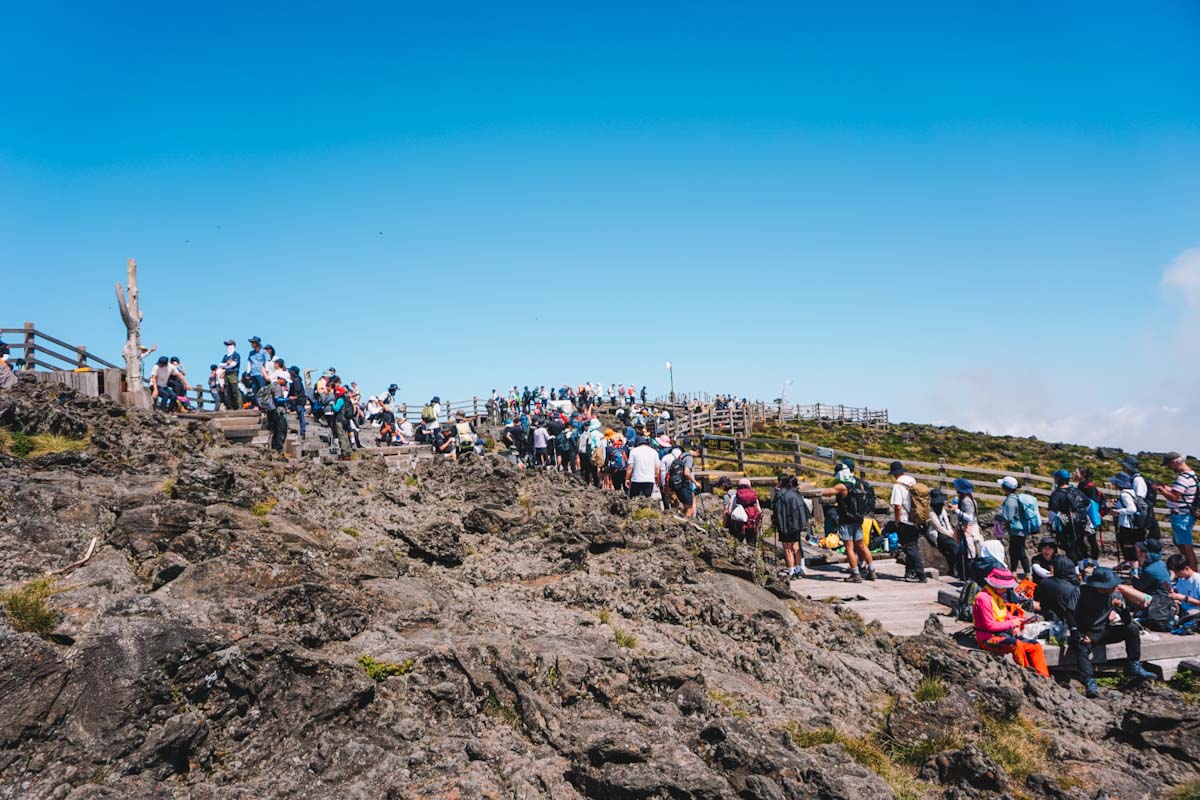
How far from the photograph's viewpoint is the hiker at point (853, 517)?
13406 millimetres

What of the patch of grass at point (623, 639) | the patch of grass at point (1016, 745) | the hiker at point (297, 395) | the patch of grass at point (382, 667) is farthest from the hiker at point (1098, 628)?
the hiker at point (297, 395)

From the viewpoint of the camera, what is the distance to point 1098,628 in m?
9.40

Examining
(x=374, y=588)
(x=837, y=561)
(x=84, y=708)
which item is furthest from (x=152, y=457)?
(x=837, y=561)

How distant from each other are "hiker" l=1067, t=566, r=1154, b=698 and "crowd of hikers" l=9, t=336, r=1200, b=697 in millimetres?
17

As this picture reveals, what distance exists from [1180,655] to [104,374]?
2164 centimetres

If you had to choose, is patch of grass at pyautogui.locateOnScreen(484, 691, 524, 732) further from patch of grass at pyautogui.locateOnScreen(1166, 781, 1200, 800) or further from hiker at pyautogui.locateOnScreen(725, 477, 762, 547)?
hiker at pyautogui.locateOnScreen(725, 477, 762, 547)

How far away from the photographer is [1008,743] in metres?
7.11

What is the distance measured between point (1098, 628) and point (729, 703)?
5.39 metres

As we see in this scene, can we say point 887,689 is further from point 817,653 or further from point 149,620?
point 149,620

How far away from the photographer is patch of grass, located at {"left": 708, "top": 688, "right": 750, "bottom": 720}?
684 centimetres

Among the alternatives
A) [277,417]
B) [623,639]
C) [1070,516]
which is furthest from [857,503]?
[277,417]

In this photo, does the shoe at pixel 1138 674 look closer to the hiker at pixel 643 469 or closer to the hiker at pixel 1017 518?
the hiker at pixel 1017 518

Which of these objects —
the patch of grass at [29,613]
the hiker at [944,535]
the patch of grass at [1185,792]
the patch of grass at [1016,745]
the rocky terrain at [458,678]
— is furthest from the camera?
the hiker at [944,535]

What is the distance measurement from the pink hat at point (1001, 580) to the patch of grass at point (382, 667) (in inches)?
283
